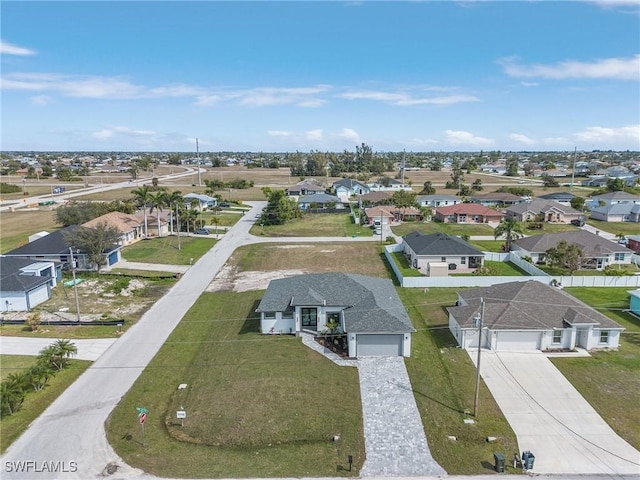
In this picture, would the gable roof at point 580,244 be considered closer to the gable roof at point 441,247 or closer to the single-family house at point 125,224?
the gable roof at point 441,247

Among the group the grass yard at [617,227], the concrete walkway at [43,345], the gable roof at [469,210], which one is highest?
the gable roof at [469,210]

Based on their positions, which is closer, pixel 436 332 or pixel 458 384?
A: pixel 458 384

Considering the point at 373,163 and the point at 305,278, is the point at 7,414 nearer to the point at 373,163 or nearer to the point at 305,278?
the point at 305,278

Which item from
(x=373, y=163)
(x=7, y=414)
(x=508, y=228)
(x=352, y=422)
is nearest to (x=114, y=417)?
(x=7, y=414)

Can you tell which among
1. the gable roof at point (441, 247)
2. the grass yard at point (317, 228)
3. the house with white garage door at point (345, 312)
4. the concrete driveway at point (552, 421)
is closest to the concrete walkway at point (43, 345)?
the house with white garage door at point (345, 312)

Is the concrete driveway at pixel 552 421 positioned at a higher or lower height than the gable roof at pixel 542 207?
lower

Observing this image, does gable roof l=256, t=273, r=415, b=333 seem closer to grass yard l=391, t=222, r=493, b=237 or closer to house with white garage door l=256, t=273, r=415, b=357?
house with white garage door l=256, t=273, r=415, b=357

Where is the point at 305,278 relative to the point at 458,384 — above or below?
above
